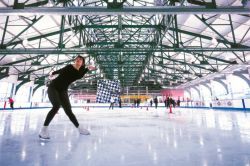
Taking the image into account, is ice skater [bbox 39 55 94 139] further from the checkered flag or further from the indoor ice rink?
the checkered flag

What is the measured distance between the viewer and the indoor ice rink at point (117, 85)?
215 cm

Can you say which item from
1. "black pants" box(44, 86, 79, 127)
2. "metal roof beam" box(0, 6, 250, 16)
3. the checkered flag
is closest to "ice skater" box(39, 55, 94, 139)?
"black pants" box(44, 86, 79, 127)

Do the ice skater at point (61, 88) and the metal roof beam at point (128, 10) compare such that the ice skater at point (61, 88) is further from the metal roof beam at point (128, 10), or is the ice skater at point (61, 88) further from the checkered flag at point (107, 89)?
the checkered flag at point (107, 89)

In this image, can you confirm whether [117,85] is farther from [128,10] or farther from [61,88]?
[61,88]

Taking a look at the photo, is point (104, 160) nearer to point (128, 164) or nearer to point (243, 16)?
point (128, 164)

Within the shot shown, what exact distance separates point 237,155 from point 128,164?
117 centimetres

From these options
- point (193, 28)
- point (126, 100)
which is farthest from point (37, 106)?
point (193, 28)

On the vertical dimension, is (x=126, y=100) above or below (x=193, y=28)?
below

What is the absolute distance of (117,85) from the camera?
32438mm

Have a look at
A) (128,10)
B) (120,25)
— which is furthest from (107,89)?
(128,10)

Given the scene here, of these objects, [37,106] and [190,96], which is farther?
[190,96]

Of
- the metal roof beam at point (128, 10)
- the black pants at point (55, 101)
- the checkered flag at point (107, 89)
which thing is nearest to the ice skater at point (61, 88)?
the black pants at point (55, 101)

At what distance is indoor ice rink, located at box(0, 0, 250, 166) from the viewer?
7.06 feet

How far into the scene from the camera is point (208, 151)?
2154 mm
